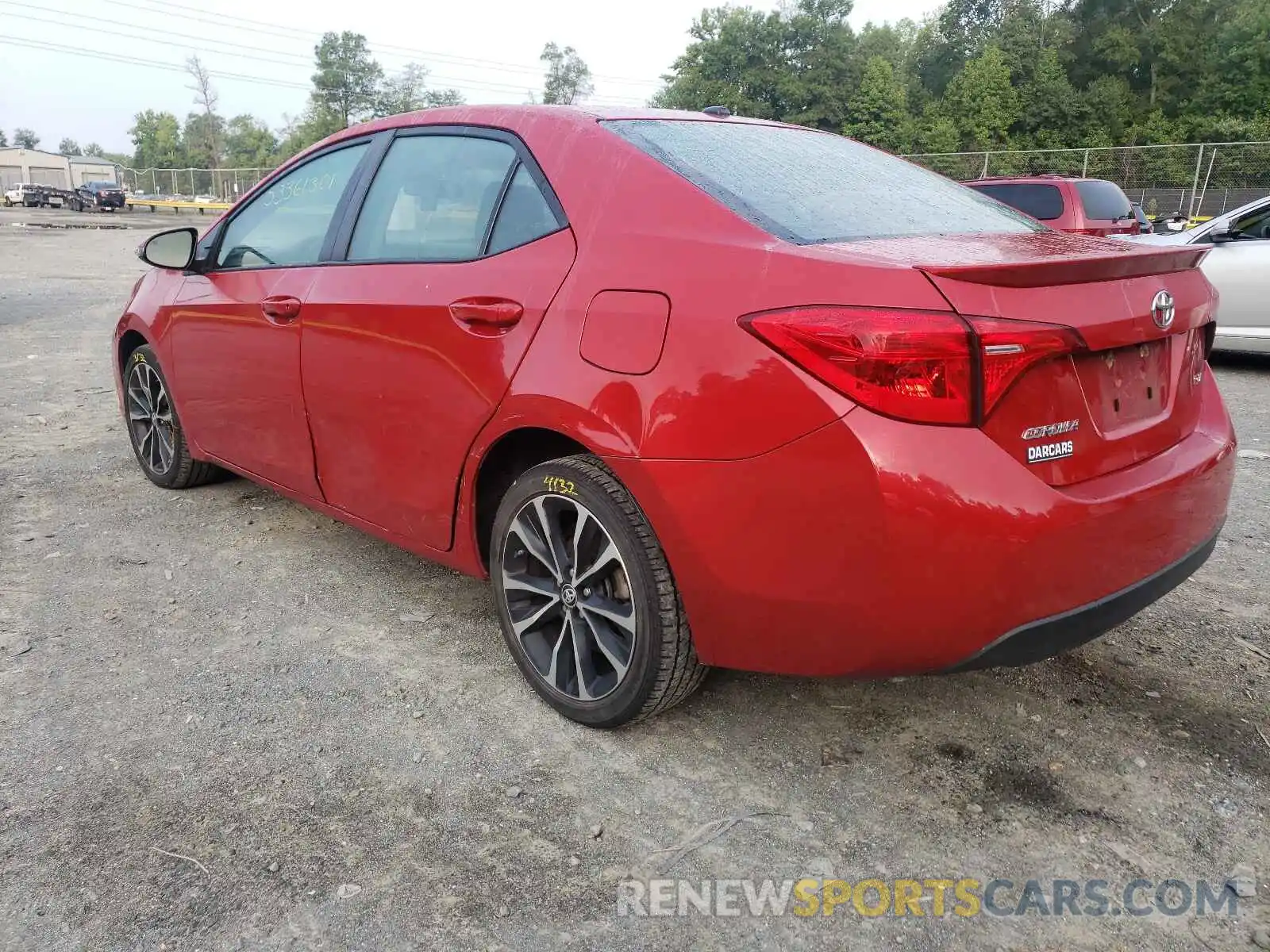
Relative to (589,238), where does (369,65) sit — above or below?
above

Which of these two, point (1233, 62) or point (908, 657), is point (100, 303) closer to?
point (908, 657)

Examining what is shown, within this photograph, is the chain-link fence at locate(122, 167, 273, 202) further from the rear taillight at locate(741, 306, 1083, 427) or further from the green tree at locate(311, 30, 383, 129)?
the rear taillight at locate(741, 306, 1083, 427)

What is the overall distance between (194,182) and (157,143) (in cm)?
9804

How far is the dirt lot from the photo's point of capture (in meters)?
1.94

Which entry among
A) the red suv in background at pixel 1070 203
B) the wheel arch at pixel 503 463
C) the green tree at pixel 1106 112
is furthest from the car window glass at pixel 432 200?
the green tree at pixel 1106 112

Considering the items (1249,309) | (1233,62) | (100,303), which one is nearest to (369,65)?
(1233,62)

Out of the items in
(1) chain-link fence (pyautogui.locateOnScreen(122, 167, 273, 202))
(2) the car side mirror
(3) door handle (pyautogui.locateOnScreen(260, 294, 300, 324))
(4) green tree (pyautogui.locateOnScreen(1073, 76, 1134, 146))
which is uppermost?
(4) green tree (pyautogui.locateOnScreen(1073, 76, 1134, 146))

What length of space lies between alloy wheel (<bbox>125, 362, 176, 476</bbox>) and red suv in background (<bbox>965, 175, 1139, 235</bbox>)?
28.7 ft

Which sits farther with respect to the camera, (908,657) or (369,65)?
(369,65)

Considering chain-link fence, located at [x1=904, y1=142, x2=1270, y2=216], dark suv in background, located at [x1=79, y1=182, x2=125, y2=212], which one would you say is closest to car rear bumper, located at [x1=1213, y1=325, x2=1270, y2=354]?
chain-link fence, located at [x1=904, y1=142, x2=1270, y2=216]

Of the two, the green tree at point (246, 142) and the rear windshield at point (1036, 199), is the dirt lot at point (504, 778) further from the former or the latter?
the green tree at point (246, 142)

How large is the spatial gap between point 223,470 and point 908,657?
13.0 ft

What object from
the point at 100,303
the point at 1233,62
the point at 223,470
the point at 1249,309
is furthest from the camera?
the point at 1233,62

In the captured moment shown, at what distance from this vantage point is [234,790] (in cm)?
237
